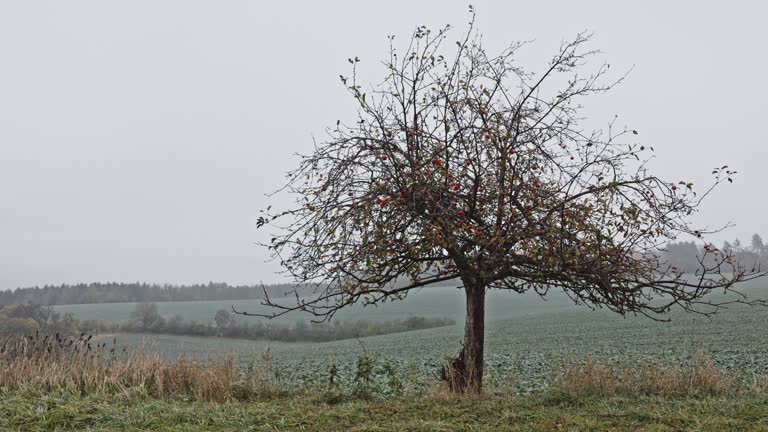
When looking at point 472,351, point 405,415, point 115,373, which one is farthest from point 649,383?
point 115,373

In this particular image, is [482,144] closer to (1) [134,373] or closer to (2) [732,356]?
(1) [134,373]

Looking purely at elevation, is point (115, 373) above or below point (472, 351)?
below

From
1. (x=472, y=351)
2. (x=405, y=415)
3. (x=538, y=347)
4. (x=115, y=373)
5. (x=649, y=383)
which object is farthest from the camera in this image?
(x=538, y=347)

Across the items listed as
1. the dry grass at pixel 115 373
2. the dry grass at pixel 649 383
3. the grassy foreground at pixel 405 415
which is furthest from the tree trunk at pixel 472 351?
the dry grass at pixel 115 373

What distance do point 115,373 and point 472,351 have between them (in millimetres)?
5801

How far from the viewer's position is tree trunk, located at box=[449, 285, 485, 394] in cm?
748

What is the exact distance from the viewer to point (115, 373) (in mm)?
8398

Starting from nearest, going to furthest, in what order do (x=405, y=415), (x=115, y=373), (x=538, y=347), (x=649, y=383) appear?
(x=405, y=415)
(x=649, y=383)
(x=115, y=373)
(x=538, y=347)

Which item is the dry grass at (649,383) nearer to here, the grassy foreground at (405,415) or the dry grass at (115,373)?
the grassy foreground at (405,415)

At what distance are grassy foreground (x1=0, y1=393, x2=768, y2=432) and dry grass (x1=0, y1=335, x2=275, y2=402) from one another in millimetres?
717

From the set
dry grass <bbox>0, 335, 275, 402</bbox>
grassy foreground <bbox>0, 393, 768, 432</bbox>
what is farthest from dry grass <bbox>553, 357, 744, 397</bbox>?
dry grass <bbox>0, 335, 275, 402</bbox>

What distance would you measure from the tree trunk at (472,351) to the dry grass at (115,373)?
9.44 ft

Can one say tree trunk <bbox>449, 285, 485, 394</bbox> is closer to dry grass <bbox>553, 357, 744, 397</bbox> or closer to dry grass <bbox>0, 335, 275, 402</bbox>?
dry grass <bbox>553, 357, 744, 397</bbox>

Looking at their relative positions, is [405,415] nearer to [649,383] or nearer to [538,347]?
[649,383]
